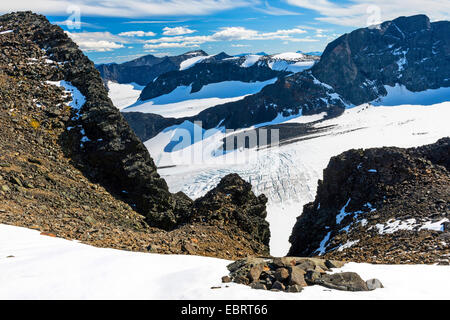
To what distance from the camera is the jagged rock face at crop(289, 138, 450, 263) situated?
42.1 feet

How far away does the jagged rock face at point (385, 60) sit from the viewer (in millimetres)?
183250

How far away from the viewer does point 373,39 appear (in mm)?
194250

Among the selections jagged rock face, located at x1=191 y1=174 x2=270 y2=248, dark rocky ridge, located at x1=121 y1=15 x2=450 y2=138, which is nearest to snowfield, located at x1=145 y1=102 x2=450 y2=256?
jagged rock face, located at x1=191 y1=174 x2=270 y2=248

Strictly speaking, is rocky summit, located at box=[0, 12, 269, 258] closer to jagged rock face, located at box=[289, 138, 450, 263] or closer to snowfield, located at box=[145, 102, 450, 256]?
jagged rock face, located at box=[289, 138, 450, 263]

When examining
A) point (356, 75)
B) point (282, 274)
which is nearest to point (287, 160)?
point (282, 274)

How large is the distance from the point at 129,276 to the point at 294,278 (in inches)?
142

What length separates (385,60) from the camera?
193 m

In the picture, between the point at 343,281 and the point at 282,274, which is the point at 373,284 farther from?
the point at 282,274

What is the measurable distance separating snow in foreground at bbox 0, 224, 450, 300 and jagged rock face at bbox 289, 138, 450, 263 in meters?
3.24

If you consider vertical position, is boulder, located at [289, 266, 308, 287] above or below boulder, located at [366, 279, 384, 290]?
above

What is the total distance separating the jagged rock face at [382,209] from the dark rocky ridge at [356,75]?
138882 mm

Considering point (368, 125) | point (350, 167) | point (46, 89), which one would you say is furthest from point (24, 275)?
point (368, 125)

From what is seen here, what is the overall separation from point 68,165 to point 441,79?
215 m
